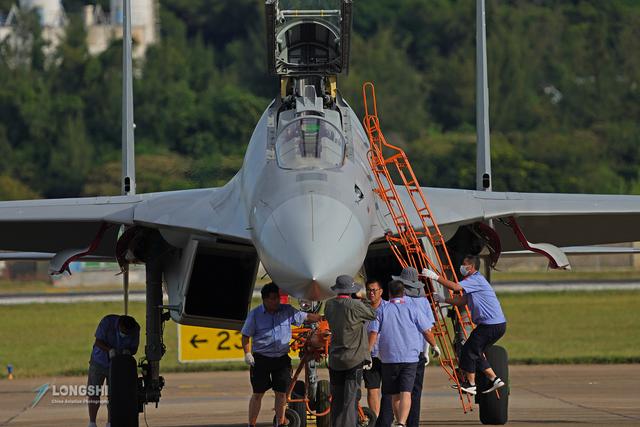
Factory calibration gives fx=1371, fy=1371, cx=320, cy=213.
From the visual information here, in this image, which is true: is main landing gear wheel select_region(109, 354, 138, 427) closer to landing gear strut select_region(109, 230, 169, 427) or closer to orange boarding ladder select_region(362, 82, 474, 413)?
landing gear strut select_region(109, 230, 169, 427)

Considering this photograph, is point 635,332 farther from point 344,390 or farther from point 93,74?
point 93,74

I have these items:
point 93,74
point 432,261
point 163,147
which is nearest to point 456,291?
point 432,261

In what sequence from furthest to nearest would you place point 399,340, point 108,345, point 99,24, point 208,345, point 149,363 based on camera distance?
point 99,24 < point 208,345 < point 108,345 < point 149,363 < point 399,340

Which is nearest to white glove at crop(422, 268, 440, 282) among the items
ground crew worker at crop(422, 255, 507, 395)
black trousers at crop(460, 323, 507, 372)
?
ground crew worker at crop(422, 255, 507, 395)

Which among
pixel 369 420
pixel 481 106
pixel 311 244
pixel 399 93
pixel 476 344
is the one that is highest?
pixel 399 93

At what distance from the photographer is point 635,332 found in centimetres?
2705

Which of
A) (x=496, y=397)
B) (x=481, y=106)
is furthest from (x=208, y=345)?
(x=496, y=397)

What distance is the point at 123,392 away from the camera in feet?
41.2

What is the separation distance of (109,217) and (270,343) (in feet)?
6.42

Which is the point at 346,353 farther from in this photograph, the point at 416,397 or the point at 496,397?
the point at 496,397

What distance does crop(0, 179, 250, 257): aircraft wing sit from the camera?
11539 millimetres

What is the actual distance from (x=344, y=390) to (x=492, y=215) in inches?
88.9

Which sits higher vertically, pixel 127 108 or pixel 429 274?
pixel 127 108

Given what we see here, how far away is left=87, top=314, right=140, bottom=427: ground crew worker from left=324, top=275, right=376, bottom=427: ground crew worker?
2.72m
